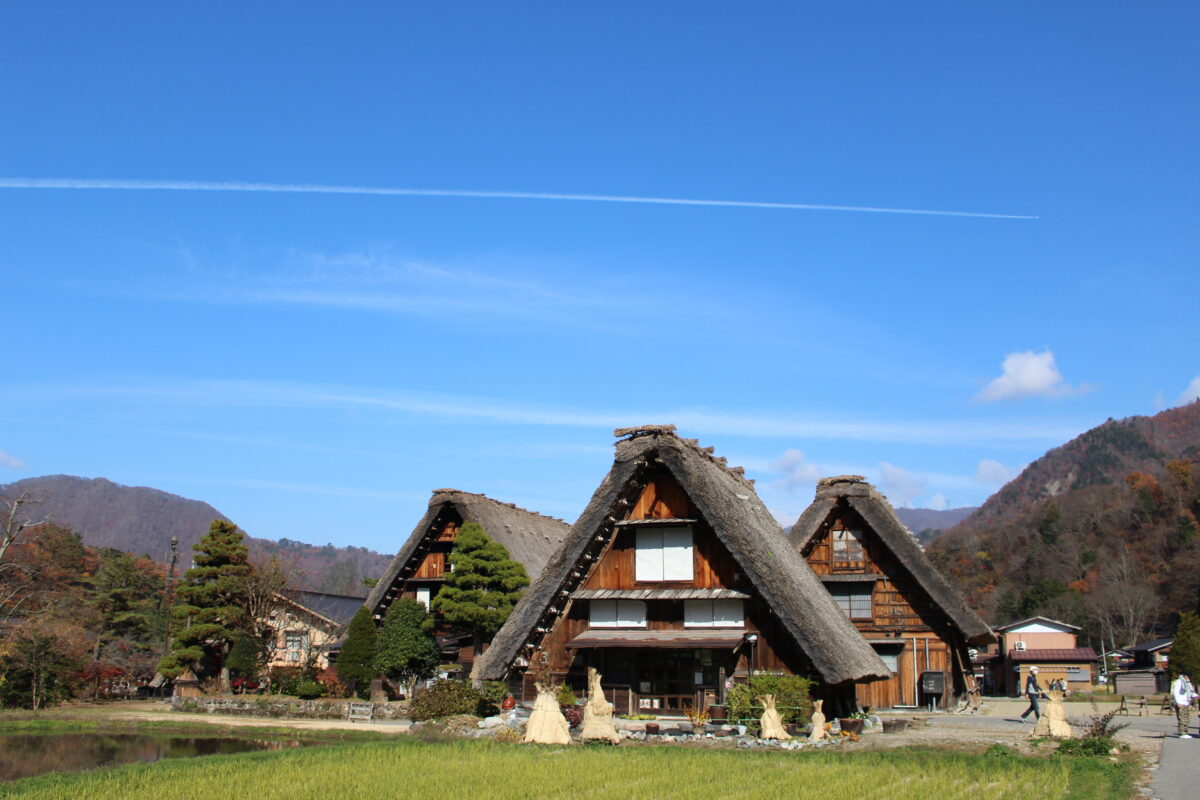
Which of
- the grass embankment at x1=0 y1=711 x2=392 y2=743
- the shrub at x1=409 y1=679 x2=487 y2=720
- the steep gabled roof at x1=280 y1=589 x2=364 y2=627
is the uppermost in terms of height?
the steep gabled roof at x1=280 y1=589 x2=364 y2=627

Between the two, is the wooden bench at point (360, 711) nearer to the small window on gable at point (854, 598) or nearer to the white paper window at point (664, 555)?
the white paper window at point (664, 555)

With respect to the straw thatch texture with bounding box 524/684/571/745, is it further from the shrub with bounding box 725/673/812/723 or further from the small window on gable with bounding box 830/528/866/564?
the small window on gable with bounding box 830/528/866/564

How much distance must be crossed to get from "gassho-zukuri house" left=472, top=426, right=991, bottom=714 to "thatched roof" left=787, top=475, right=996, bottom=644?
6.22 m

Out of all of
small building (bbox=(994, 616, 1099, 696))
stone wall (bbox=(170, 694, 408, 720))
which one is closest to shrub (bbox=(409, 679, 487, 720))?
stone wall (bbox=(170, 694, 408, 720))

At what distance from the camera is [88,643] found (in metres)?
38.9

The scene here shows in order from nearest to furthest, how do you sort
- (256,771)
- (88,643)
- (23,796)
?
(23,796) → (256,771) → (88,643)

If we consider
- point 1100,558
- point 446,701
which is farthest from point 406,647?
point 1100,558

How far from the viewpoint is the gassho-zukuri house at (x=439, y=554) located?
37.6 m

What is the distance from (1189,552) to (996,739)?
61.3m

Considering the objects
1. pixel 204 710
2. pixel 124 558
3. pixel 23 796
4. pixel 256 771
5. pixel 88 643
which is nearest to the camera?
pixel 23 796

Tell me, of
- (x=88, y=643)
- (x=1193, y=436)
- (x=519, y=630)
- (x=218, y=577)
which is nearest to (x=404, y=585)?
(x=218, y=577)

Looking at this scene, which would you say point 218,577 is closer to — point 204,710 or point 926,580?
point 204,710

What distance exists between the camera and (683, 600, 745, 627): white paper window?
25.0 meters

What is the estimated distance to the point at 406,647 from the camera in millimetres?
33750
